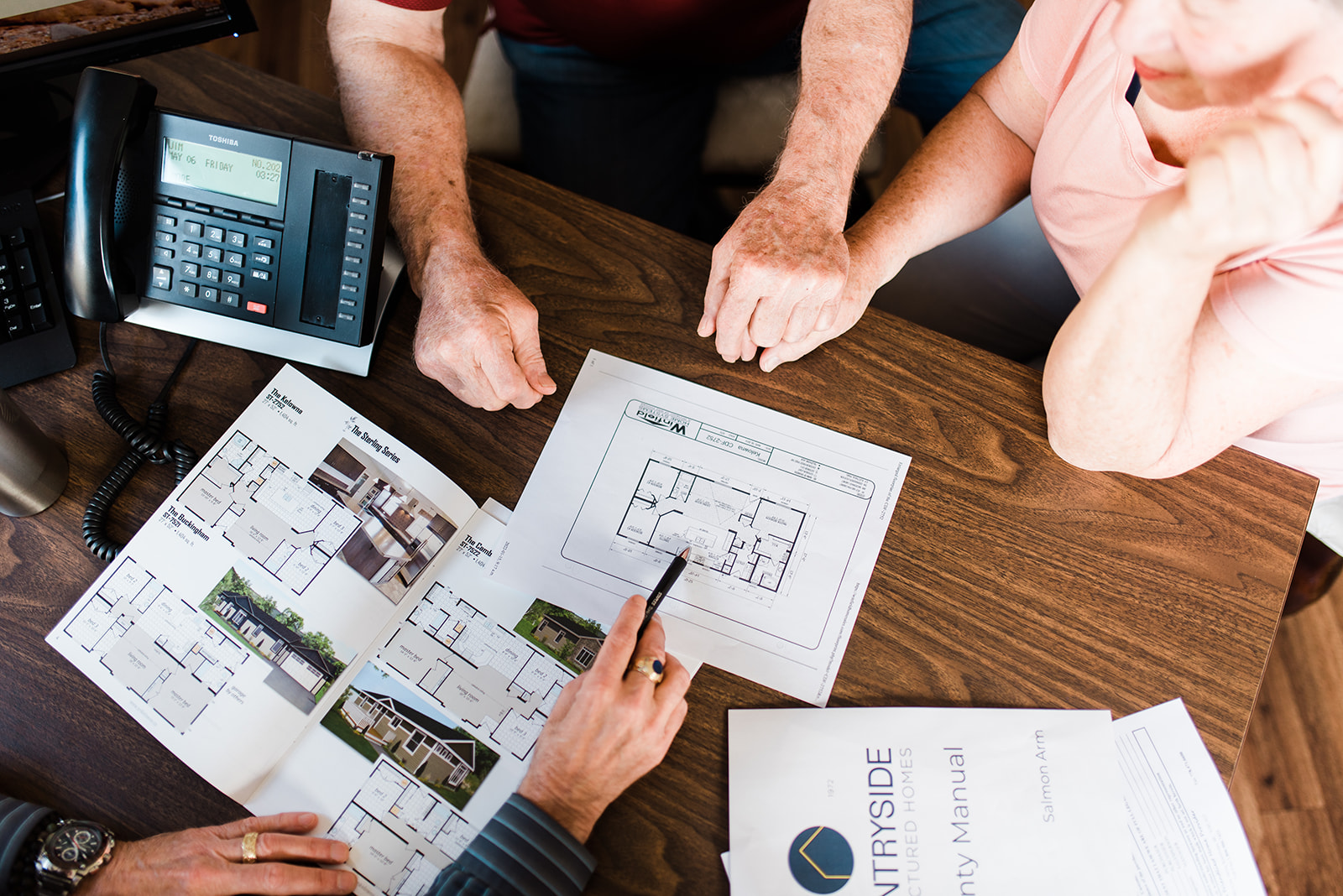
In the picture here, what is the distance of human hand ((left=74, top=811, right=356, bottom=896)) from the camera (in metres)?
0.66

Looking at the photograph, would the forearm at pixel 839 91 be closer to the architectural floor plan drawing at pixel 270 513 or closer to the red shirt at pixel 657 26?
the red shirt at pixel 657 26

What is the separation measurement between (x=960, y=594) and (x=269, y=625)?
Answer: 704 millimetres

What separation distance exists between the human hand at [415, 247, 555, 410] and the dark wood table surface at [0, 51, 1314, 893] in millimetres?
34

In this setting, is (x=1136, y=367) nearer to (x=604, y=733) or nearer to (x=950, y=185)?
(x=950, y=185)

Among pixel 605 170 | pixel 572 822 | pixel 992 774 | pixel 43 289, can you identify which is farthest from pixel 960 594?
pixel 43 289

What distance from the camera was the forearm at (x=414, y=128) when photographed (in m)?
0.88

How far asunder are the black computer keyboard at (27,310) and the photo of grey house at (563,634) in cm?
61

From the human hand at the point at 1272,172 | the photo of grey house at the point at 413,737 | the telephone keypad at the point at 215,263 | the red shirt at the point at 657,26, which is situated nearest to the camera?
the human hand at the point at 1272,172

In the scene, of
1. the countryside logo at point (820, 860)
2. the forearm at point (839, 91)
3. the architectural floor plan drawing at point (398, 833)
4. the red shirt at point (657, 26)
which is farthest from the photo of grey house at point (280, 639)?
the red shirt at point (657, 26)

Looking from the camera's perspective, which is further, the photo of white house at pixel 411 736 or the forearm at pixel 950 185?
the forearm at pixel 950 185

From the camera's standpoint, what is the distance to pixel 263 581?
772 millimetres

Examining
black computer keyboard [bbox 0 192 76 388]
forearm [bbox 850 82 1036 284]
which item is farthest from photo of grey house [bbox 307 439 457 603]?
forearm [bbox 850 82 1036 284]

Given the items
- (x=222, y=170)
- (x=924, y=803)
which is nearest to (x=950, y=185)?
(x=924, y=803)

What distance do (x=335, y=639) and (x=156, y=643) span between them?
174 mm
